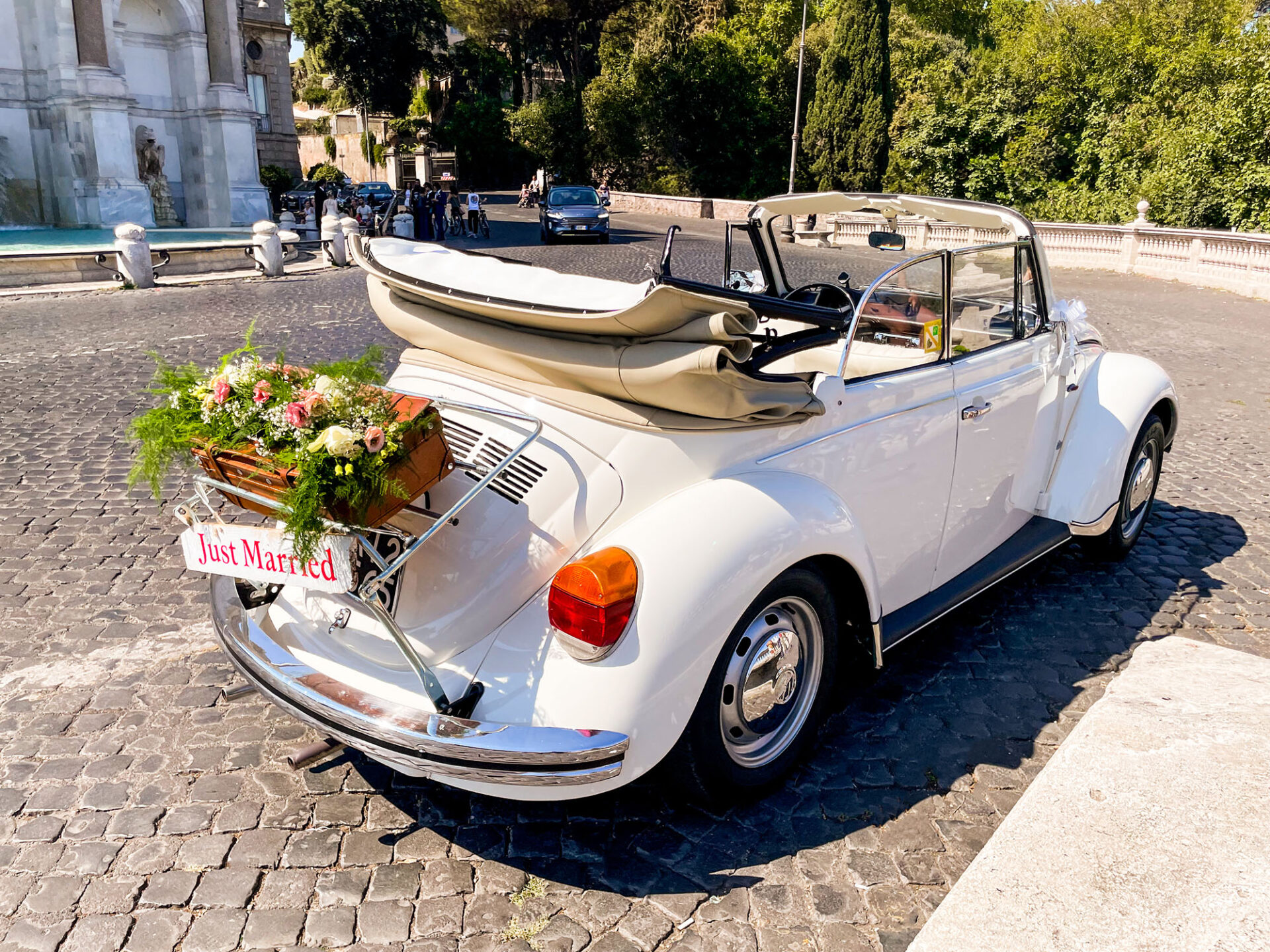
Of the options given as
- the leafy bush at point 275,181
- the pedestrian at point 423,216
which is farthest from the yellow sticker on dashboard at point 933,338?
the leafy bush at point 275,181

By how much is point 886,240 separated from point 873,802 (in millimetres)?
2286

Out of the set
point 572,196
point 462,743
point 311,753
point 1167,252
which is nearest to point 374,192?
point 572,196

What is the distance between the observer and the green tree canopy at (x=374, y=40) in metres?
54.0

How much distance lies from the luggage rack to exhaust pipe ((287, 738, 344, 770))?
55cm

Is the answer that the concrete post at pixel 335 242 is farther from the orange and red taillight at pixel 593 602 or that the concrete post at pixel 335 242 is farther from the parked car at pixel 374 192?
the orange and red taillight at pixel 593 602

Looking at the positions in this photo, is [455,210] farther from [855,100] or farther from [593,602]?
[593,602]

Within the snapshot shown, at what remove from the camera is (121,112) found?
2555cm

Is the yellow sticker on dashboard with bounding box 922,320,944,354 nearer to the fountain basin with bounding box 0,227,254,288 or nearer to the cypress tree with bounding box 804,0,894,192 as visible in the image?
the fountain basin with bounding box 0,227,254,288

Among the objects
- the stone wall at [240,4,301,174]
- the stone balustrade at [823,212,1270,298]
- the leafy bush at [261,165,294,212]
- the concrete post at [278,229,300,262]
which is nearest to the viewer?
the stone balustrade at [823,212,1270,298]

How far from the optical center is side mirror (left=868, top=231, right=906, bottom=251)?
3.94 meters

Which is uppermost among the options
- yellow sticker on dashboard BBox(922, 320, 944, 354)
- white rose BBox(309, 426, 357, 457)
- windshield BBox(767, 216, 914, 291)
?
windshield BBox(767, 216, 914, 291)

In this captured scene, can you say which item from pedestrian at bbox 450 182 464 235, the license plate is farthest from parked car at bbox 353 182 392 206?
the license plate

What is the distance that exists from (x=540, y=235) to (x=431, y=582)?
89.6ft

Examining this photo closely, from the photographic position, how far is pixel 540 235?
29000 mm
